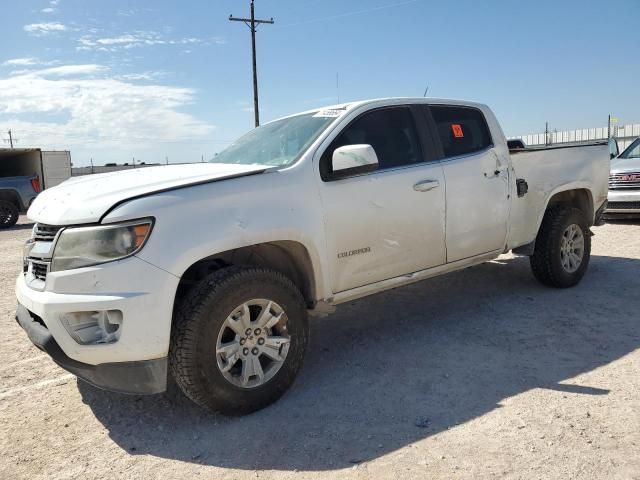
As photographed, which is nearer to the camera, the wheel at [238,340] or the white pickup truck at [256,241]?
the white pickup truck at [256,241]

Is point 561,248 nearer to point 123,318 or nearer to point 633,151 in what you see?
point 123,318

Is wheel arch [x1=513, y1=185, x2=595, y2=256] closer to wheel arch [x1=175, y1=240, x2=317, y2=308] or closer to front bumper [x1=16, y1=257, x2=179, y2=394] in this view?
wheel arch [x1=175, y1=240, x2=317, y2=308]

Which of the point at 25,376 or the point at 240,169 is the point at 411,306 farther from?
the point at 25,376

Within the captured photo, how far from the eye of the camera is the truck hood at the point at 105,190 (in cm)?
280

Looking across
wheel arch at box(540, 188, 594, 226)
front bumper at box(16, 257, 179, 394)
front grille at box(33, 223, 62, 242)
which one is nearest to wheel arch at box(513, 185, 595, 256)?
wheel arch at box(540, 188, 594, 226)

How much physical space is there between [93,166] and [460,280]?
133 ft

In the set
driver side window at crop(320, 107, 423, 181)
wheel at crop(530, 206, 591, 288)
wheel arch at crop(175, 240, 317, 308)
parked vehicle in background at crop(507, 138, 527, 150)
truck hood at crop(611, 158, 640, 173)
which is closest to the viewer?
wheel arch at crop(175, 240, 317, 308)

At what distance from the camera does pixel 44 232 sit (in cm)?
303

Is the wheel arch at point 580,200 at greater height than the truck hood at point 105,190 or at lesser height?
lesser

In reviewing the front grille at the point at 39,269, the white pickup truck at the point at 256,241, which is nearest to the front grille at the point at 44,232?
the white pickup truck at the point at 256,241

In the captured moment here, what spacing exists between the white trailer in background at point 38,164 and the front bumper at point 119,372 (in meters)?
16.0

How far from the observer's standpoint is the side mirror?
3424 mm

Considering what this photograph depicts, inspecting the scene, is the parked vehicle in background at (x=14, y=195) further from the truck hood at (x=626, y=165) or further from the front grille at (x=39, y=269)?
the truck hood at (x=626, y=165)

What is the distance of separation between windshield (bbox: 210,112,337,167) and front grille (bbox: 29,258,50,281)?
1.52 metres
